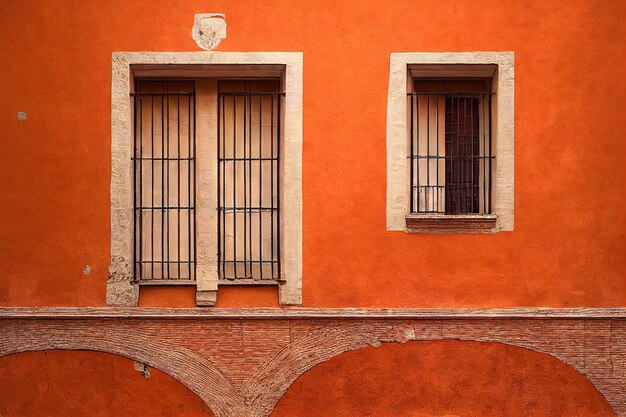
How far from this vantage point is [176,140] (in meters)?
8.21

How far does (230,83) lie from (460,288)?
9.61 feet

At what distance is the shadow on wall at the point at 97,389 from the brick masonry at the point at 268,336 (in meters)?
0.09

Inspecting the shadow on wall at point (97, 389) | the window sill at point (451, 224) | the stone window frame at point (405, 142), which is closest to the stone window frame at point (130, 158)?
the shadow on wall at point (97, 389)

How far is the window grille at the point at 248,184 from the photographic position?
8172 millimetres

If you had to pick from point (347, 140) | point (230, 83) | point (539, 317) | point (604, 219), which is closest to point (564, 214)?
point (604, 219)

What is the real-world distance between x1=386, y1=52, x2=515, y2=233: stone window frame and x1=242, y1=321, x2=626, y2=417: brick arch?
916 mm

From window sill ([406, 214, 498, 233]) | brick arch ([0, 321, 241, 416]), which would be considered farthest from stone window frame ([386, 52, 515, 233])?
brick arch ([0, 321, 241, 416])

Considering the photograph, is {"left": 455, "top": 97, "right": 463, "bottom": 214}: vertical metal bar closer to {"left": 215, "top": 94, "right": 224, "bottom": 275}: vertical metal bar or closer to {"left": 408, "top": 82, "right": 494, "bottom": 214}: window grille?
{"left": 408, "top": 82, "right": 494, "bottom": 214}: window grille

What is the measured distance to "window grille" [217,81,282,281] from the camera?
817cm

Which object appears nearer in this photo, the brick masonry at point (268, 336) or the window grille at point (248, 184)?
the brick masonry at point (268, 336)

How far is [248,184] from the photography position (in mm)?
8203

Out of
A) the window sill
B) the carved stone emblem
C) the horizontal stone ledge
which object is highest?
the carved stone emblem

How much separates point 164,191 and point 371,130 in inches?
80.7

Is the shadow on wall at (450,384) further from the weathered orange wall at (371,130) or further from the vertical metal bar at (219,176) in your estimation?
the vertical metal bar at (219,176)
